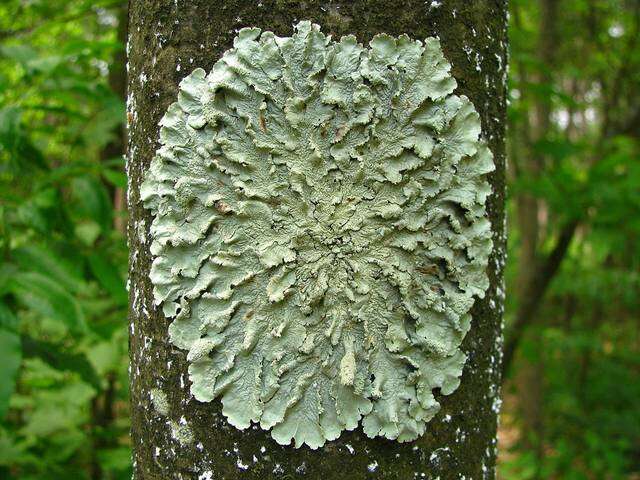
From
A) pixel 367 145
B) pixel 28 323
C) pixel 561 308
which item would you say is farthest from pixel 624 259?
pixel 367 145

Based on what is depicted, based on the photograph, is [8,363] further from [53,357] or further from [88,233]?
[88,233]

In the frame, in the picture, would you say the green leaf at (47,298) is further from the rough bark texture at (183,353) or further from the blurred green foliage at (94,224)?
the rough bark texture at (183,353)

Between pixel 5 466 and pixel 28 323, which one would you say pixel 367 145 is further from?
pixel 28 323

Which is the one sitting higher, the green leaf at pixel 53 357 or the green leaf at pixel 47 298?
the green leaf at pixel 47 298

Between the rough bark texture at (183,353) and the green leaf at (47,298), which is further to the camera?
the green leaf at (47,298)

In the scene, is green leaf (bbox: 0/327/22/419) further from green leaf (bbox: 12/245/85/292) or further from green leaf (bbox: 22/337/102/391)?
green leaf (bbox: 22/337/102/391)

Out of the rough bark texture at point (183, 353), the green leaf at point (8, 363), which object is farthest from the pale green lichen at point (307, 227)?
the green leaf at point (8, 363)
